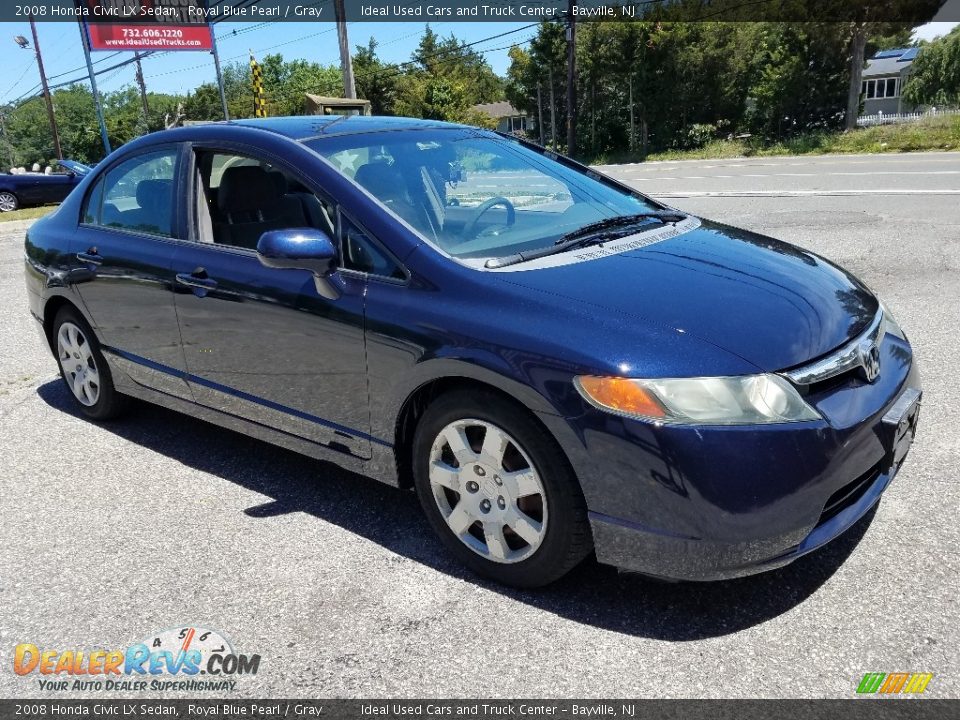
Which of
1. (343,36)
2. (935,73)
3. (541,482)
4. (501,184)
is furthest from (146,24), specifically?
(935,73)

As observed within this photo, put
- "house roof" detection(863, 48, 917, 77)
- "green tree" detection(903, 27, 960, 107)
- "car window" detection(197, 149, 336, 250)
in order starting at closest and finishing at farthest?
"car window" detection(197, 149, 336, 250), "green tree" detection(903, 27, 960, 107), "house roof" detection(863, 48, 917, 77)

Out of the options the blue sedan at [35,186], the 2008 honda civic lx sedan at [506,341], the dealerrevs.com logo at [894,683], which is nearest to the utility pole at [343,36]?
the blue sedan at [35,186]

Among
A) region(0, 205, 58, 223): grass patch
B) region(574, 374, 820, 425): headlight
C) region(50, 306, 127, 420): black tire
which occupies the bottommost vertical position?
region(0, 205, 58, 223): grass patch

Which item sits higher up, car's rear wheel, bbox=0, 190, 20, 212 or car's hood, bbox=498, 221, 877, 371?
car's hood, bbox=498, 221, 877, 371

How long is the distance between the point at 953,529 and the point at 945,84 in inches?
2782

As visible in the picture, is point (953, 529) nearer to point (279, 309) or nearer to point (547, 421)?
point (547, 421)

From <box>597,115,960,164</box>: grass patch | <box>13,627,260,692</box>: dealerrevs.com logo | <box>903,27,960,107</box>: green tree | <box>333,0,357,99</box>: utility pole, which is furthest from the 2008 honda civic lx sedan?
<box>903,27,960,107</box>: green tree

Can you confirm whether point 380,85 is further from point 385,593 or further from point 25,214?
point 385,593

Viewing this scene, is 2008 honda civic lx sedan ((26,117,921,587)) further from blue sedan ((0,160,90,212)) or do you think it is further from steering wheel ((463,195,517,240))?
blue sedan ((0,160,90,212))

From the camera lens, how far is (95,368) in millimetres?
4461

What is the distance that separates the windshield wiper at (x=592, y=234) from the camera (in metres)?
2.93

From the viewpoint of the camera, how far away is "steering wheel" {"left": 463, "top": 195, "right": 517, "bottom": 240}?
10.4 ft

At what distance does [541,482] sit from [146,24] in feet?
116

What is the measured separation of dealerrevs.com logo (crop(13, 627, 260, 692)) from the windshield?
1.59 m
